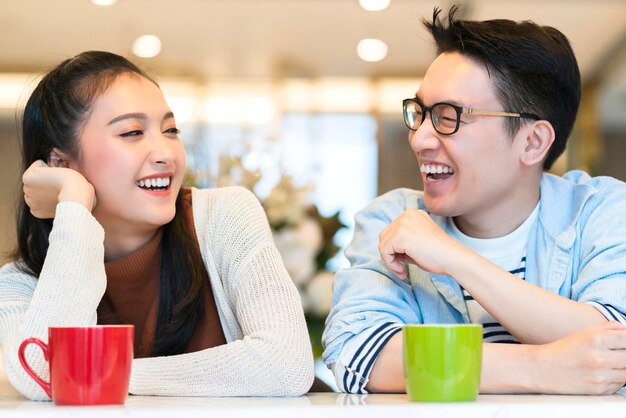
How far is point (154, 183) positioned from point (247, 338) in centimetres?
47

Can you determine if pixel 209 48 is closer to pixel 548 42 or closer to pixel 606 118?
pixel 606 118

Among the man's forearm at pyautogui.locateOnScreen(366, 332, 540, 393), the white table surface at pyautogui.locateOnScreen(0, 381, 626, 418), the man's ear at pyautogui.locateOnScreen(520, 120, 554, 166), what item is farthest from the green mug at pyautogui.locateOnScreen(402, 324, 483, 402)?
the man's ear at pyautogui.locateOnScreen(520, 120, 554, 166)

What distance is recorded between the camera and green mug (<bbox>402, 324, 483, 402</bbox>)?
1022 millimetres

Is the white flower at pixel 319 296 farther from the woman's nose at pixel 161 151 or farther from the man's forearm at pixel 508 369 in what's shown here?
the man's forearm at pixel 508 369

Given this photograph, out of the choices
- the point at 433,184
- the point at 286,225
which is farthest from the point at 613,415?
the point at 286,225

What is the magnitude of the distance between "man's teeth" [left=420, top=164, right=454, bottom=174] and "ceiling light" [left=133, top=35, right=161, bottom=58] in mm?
3277

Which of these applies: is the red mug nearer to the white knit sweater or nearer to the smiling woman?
the white knit sweater

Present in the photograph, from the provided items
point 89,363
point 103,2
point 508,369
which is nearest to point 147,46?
point 103,2

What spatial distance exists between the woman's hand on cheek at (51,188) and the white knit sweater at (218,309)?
0.27 ft

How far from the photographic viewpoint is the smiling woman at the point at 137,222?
153 cm

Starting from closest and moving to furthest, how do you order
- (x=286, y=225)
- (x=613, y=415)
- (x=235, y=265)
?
(x=613, y=415) < (x=235, y=265) < (x=286, y=225)

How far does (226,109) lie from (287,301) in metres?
3.50

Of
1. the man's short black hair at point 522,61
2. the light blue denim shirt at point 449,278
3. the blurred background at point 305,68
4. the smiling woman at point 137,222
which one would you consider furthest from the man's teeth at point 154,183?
the blurred background at point 305,68

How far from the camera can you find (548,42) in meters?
1.65
